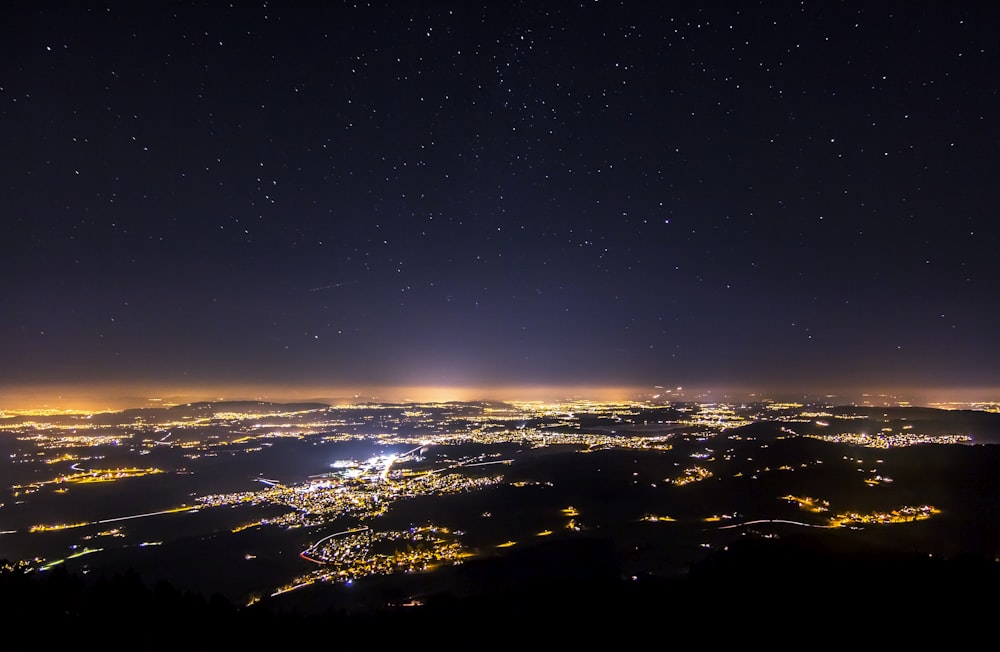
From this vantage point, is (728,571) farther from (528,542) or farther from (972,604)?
(528,542)

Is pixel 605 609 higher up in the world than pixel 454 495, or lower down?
higher up

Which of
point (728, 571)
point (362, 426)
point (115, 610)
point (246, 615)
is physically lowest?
point (362, 426)

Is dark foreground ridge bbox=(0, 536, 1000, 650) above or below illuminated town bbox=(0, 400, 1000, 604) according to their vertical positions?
above

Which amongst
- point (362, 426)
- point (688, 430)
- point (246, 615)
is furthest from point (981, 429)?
point (362, 426)

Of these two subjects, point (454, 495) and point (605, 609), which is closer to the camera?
point (605, 609)

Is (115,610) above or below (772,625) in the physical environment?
above
